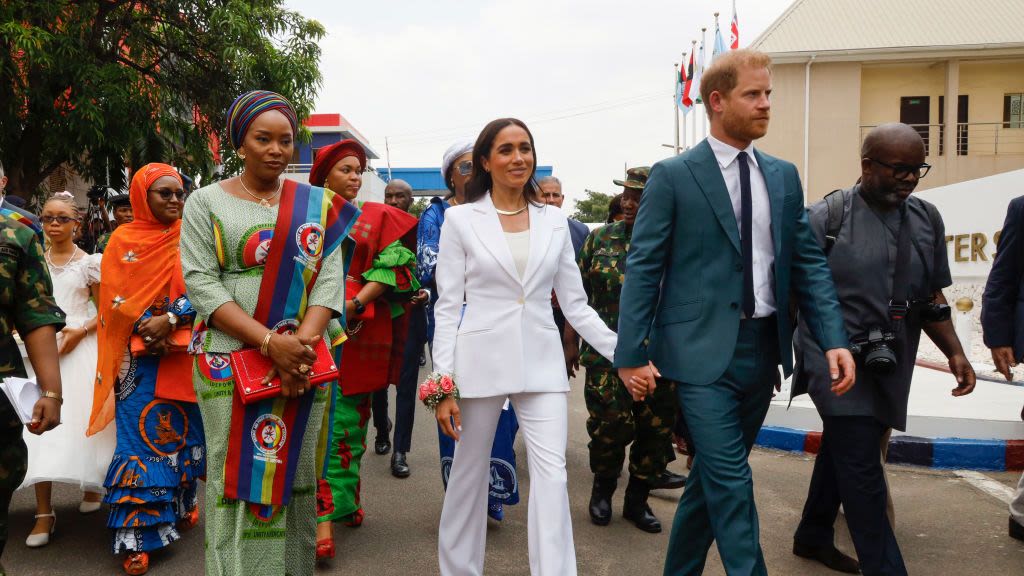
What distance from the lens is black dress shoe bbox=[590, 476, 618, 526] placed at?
194 inches

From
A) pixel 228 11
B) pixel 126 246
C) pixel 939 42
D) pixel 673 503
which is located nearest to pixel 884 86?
pixel 939 42

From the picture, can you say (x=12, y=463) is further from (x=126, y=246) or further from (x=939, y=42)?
(x=939, y=42)

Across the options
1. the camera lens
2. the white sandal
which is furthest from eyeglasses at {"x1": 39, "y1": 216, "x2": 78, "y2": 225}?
the camera lens

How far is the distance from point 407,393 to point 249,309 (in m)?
2.99

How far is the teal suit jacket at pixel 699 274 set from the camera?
10.3 feet

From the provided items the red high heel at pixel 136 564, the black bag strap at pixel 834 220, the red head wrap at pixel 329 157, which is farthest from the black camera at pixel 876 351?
the red high heel at pixel 136 564

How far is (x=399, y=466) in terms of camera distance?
237 inches

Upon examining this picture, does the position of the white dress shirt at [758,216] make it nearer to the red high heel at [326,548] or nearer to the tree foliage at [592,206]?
the red high heel at [326,548]

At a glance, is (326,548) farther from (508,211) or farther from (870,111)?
(870,111)

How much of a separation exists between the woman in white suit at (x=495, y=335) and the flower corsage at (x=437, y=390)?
3 centimetres

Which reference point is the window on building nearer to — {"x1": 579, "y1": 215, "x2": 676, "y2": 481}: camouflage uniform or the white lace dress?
{"x1": 579, "y1": 215, "x2": 676, "y2": 481}: camouflage uniform

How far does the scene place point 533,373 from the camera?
354cm

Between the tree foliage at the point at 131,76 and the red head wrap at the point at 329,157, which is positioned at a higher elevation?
the tree foliage at the point at 131,76

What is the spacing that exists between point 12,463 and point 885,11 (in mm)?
25252
